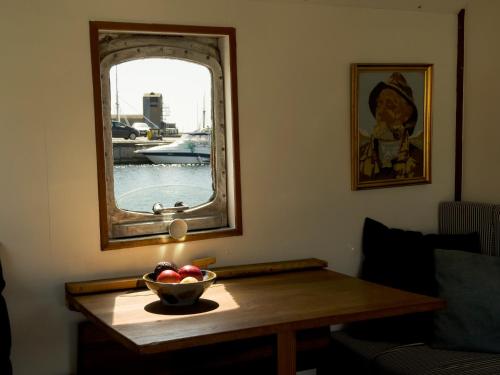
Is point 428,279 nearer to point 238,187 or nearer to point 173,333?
point 238,187

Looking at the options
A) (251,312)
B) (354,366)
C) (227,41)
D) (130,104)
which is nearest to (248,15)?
(227,41)

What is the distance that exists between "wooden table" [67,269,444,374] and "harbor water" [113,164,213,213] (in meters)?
0.47

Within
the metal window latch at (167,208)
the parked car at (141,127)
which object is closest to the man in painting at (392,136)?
the metal window latch at (167,208)

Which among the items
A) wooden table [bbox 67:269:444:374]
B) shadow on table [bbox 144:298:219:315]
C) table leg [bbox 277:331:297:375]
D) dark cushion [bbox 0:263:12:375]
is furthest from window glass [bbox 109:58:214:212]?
table leg [bbox 277:331:297:375]

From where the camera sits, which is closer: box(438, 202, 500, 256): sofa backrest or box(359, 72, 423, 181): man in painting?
box(438, 202, 500, 256): sofa backrest

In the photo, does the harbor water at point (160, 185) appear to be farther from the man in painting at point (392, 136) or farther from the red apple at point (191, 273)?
the man in painting at point (392, 136)

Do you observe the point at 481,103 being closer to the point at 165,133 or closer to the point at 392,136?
the point at 392,136

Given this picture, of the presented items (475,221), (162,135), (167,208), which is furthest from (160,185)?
(475,221)

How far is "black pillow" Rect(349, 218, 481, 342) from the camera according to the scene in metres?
3.25

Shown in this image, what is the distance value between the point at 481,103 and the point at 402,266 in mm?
1073

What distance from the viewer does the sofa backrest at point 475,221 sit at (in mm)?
3600

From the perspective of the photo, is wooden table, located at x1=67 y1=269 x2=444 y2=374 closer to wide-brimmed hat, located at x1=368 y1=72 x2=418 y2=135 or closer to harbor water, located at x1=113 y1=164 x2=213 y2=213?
harbor water, located at x1=113 y1=164 x2=213 y2=213

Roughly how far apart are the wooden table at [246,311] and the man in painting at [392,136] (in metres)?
0.81

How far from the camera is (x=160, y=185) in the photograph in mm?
3350
